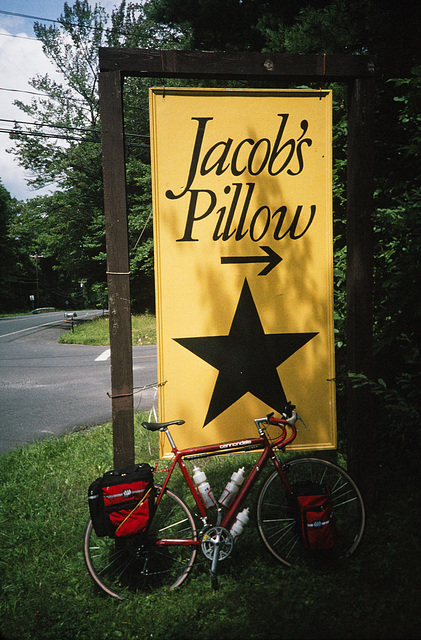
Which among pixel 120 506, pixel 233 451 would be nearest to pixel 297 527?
pixel 233 451

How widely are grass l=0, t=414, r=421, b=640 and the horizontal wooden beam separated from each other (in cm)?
312

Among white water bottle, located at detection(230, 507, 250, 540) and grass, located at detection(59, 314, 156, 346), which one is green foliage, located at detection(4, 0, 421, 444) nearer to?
white water bottle, located at detection(230, 507, 250, 540)

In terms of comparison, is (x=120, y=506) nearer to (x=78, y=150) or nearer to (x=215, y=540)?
(x=215, y=540)

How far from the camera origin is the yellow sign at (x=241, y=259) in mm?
3021

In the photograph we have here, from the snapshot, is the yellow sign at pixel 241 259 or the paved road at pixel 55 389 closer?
the yellow sign at pixel 241 259

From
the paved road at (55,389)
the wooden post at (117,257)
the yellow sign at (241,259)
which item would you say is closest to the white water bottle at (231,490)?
the yellow sign at (241,259)

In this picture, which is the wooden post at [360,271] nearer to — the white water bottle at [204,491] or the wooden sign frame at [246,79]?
the wooden sign frame at [246,79]

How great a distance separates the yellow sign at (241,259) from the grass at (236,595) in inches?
31.6

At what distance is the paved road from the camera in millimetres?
6695

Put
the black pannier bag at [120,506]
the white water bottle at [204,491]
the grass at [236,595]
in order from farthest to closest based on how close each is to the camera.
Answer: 1. the white water bottle at [204,491]
2. the black pannier bag at [120,506]
3. the grass at [236,595]

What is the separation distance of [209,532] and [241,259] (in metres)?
1.80

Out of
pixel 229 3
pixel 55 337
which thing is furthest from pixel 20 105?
pixel 229 3

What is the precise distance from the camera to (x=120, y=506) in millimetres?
2703

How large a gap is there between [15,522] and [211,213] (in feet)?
9.86
